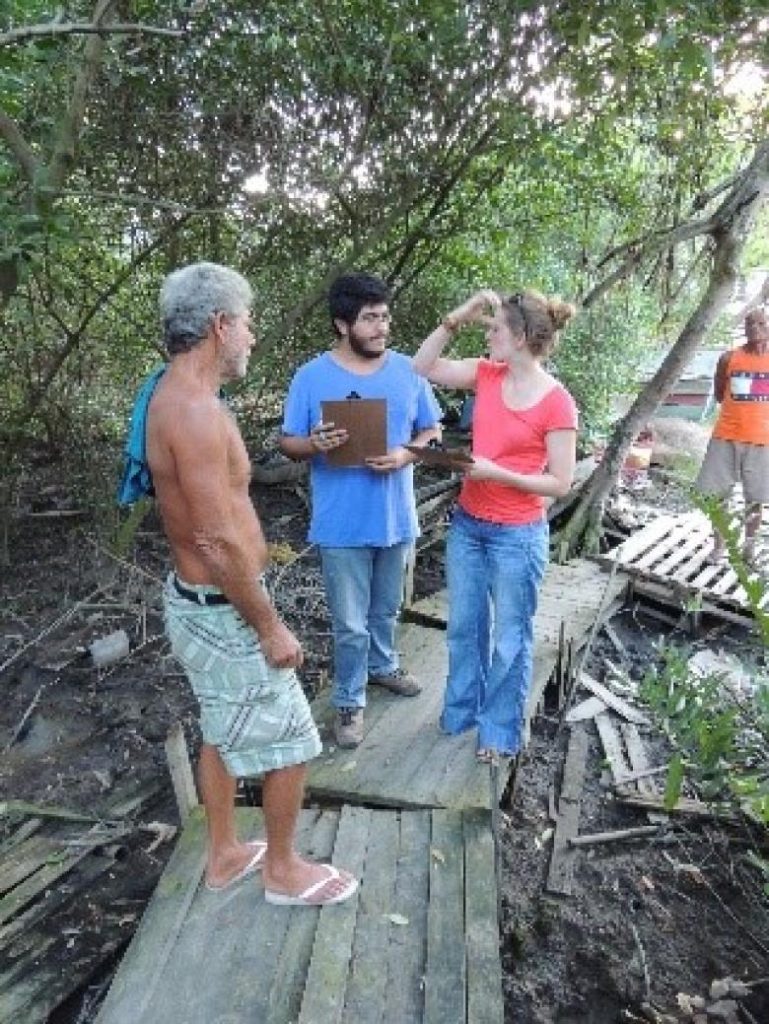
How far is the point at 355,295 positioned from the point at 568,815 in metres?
3.13

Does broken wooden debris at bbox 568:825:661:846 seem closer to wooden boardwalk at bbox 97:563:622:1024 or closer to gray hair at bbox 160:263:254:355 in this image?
wooden boardwalk at bbox 97:563:622:1024

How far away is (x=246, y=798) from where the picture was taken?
389 cm

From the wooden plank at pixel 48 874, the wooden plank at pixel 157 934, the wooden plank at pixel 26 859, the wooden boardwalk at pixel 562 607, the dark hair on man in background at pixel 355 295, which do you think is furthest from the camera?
the wooden boardwalk at pixel 562 607

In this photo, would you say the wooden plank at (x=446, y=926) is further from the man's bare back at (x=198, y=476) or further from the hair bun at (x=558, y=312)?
the hair bun at (x=558, y=312)

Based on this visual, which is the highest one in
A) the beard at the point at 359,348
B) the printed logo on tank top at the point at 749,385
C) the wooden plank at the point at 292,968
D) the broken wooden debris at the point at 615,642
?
the beard at the point at 359,348

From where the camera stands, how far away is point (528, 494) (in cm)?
345

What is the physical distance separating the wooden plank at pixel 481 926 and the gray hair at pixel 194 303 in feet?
6.77

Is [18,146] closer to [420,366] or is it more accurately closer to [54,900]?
[420,366]

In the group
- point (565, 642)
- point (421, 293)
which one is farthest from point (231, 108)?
point (565, 642)

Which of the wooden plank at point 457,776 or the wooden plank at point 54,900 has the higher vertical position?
the wooden plank at point 457,776

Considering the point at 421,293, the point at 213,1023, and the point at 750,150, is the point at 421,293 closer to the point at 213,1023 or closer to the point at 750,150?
the point at 750,150

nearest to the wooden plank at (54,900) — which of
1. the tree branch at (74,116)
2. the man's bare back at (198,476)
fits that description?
the man's bare back at (198,476)

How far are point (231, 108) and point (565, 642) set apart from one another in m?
4.09

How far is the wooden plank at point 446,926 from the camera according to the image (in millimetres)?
2492
